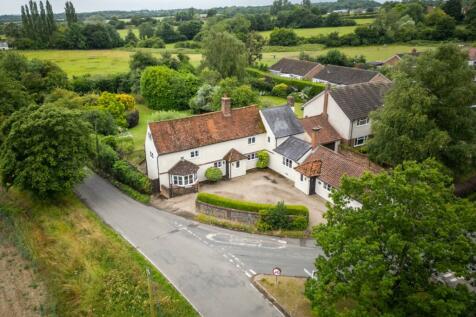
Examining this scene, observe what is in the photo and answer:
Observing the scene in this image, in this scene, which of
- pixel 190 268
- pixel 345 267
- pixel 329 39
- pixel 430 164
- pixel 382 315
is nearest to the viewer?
pixel 382 315

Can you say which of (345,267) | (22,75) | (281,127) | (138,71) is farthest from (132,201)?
(138,71)

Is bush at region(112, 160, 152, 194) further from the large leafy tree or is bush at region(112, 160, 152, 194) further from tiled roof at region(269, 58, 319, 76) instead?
tiled roof at region(269, 58, 319, 76)

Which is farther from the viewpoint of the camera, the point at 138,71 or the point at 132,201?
the point at 138,71

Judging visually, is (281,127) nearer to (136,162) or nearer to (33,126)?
(136,162)

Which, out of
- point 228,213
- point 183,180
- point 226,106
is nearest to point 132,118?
point 226,106

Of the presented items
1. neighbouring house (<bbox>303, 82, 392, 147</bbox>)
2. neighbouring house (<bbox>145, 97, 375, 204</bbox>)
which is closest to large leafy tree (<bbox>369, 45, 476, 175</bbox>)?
neighbouring house (<bbox>145, 97, 375, 204</bbox>)

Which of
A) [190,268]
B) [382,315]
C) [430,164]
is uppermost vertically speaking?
[430,164]

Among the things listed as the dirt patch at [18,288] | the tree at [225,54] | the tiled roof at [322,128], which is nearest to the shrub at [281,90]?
the tree at [225,54]

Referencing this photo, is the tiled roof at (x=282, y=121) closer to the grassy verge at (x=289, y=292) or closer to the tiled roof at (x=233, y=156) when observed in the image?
the tiled roof at (x=233, y=156)
